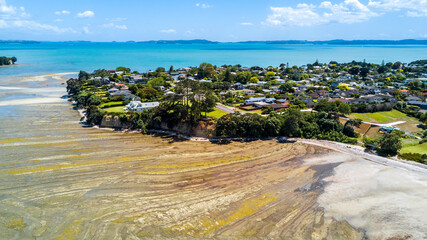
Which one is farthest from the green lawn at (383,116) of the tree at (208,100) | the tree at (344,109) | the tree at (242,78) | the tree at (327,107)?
the tree at (242,78)

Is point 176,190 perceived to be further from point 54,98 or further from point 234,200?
point 54,98

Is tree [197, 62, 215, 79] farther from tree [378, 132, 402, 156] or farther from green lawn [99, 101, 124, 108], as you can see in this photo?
tree [378, 132, 402, 156]

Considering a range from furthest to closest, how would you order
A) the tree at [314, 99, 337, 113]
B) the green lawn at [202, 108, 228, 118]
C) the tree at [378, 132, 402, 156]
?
the tree at [314, 99, 337, 113], the green lawn at [202, 108, 228, 118], the tree at [378, 132, 402, 156]

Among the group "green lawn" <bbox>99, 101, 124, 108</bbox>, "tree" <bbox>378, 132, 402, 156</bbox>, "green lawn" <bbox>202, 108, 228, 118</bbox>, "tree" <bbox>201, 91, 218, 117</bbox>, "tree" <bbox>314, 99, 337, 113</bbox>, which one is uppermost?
"tree" <bbox>201, 91, 218, 117</bbox>

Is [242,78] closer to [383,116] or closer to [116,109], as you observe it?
[383,116]

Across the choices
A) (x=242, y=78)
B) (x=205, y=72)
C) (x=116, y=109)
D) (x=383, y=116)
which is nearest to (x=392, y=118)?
(x=383, y=116)

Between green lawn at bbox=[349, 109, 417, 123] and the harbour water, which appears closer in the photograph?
the harbour water

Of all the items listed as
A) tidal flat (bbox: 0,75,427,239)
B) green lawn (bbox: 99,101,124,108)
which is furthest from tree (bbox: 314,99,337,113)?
green lawn (bbox: 99,101,124,108)
